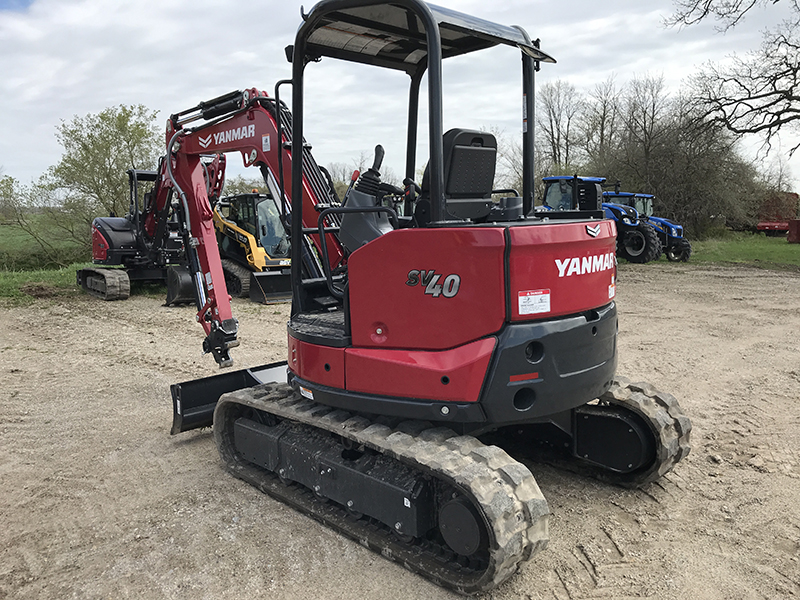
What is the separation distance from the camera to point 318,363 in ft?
11.5

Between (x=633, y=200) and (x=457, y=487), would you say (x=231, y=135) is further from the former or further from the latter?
(x=633, y=200)

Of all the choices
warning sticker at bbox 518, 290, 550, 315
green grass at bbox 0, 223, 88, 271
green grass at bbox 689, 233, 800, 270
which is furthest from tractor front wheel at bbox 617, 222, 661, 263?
green grass at bbox 0, 223, 88, 271

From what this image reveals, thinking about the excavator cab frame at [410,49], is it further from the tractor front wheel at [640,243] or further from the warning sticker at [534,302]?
the tractor front wheel at [640,243]

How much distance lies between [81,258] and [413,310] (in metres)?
20.0

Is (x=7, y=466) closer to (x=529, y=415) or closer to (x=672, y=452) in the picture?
(x=529, y=415)

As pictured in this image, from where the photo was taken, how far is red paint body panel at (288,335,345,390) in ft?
11.1

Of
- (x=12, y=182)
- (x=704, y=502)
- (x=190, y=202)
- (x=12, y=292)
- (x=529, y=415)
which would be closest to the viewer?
(x=529, y=415)

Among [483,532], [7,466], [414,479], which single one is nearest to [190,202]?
[7,466]

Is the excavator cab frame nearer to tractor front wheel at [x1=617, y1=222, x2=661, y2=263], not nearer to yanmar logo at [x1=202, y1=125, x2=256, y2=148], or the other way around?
yanmar logo at [x1=202, y1=125, x2=256, y2=148]

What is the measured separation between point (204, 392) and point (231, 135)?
210cm

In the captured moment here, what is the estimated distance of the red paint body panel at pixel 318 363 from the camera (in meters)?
Answer: 3.38

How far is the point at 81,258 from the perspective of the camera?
2012 cm

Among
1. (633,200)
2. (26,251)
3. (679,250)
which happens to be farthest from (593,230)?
(26,251)

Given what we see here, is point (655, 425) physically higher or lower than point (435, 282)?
lower
